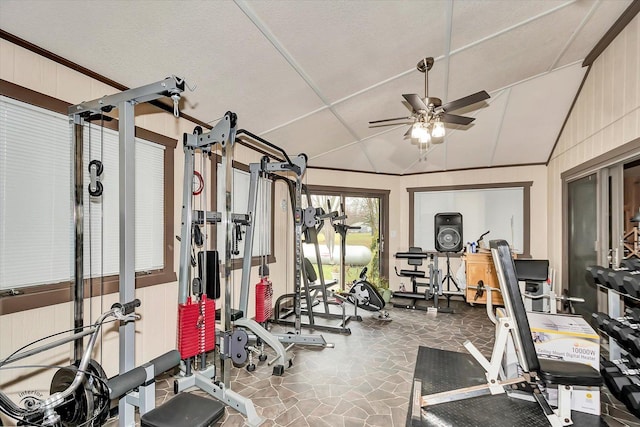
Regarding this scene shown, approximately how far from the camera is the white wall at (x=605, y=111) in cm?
294

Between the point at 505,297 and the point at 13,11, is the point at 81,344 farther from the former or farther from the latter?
the point at 505,297

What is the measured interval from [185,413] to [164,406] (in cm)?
18

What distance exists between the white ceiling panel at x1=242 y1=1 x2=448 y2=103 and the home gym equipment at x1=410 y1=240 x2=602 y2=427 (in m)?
1.86

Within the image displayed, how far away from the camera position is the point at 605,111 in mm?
3467

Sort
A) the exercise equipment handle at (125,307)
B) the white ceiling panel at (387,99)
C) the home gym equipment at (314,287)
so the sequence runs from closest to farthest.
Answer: the exercise equipment handle at (125,307) < the white ceiling panel at (387,99) < the home gym equipment at (314,287)

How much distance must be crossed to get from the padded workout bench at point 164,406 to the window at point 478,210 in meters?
5.18

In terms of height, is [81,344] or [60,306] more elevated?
[60,306]

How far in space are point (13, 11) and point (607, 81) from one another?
520 cm

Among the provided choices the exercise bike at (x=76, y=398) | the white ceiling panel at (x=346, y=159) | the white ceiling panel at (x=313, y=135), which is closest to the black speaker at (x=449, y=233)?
the white ceiling panel at (x=346, y=159)

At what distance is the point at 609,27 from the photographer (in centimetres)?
328

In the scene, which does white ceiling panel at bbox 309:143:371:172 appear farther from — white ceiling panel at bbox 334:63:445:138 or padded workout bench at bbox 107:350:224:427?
padded workout bench at bbox 107:350:224:427

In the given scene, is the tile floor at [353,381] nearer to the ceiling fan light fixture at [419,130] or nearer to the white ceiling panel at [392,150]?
the ceiling fan light fixture at [419,130]

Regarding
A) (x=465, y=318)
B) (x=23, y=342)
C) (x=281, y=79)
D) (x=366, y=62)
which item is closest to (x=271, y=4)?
(x=281, y=79)

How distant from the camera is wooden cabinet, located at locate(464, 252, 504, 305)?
Answer: 5.11 m
